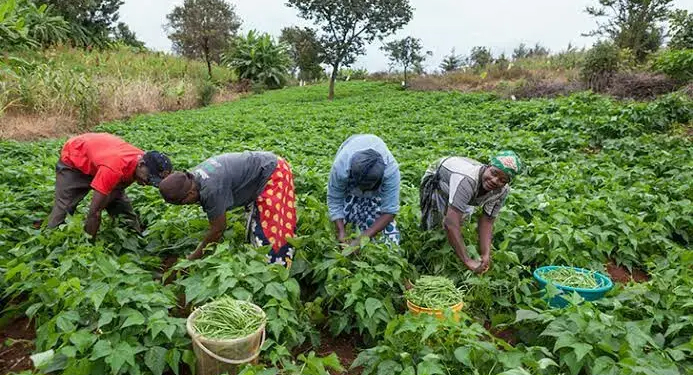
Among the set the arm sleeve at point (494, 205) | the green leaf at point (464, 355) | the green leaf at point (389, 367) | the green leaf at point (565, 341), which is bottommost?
the green leaf at point (389, 367)

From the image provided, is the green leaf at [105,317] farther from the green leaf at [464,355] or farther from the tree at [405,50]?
the tree at [405,50]

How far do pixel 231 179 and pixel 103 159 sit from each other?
101 centimetres

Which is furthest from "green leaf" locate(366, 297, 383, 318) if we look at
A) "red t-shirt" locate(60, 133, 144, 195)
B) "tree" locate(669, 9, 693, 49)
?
"tree" locate(669, 9, 693, 49)

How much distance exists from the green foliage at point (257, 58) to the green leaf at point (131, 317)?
2286 centimetres

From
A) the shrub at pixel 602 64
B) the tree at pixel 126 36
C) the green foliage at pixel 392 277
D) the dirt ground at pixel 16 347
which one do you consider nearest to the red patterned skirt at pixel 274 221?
the green foliage at pixel 392 277

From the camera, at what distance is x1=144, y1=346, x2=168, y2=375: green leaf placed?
2285 mm

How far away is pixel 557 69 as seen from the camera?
20.2 meters

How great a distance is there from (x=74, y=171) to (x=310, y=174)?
219cm

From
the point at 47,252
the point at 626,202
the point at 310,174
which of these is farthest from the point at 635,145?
the point at 47,252

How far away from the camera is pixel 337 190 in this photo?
3.54 metres

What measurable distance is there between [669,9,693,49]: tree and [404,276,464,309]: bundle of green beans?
1494 cm

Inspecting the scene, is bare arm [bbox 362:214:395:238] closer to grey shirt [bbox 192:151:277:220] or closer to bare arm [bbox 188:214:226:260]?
grey shirt [bbox 192:151:277:220]

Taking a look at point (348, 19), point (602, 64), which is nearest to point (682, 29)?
point (602, 64)

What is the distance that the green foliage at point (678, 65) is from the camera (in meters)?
11.8
